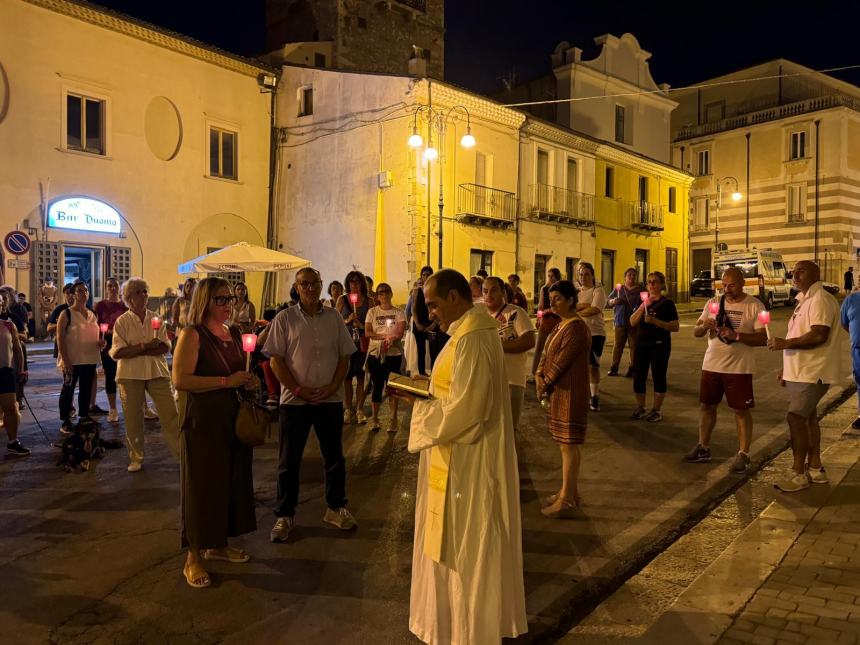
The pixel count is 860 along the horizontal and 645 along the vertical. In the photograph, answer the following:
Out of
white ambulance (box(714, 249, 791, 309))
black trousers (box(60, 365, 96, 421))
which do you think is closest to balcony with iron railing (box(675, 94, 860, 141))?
white ambulance (box(714, 249, 791, 309))

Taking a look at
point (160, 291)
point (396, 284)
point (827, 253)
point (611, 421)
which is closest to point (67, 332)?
point (611, 421)

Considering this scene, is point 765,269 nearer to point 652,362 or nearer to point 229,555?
point 652,362

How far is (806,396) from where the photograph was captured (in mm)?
5438

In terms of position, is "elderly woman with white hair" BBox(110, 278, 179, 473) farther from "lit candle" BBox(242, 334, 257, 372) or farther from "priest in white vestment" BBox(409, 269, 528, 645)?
"priest in white vestment" BBox(409, 269, 528, 645)

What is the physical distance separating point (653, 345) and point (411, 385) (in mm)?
5964

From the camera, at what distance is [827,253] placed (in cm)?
3797

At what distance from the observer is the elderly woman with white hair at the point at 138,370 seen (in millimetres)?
6207

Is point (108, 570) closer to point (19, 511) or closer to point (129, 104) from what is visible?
point (19, 511)

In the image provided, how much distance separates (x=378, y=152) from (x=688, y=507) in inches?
742

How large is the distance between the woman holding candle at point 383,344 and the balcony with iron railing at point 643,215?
24.1m

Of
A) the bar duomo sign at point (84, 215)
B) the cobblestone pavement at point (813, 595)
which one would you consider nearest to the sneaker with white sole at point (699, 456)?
the cobblestone pavement at point (813, 595)

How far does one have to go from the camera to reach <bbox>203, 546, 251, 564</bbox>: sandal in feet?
14.1

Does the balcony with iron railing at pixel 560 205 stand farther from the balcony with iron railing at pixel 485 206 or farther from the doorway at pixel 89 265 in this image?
the doorway at pixel 89 265

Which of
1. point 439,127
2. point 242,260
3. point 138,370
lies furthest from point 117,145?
point 138,370
